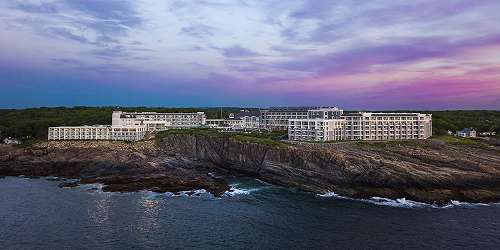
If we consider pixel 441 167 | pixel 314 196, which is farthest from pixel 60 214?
pixel 441 167

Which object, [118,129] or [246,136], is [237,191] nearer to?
[246,136]

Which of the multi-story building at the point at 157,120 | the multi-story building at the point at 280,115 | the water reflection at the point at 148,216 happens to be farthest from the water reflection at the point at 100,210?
the multi-story building at the point at 280,115

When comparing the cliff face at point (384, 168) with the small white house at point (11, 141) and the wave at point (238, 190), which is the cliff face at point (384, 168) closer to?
the wave at point (238, 190)

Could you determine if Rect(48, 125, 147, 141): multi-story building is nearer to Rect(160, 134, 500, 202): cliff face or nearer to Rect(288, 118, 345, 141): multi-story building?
Rect(160, 134, 500, 202): cliff face

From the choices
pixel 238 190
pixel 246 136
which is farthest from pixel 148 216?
pixel 246 136

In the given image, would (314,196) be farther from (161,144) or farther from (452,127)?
(452,127)

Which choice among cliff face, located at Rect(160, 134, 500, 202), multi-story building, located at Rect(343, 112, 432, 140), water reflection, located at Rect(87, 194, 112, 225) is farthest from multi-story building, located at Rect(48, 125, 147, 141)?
multi-story building, located at Rect(343, 112, 432, 140)

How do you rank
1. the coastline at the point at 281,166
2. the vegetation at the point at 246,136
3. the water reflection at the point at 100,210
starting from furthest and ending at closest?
1. the vegetation at the point at 246,136
2. the coastline at the point at 281,166
3. the water reflection at the point at 100,210
